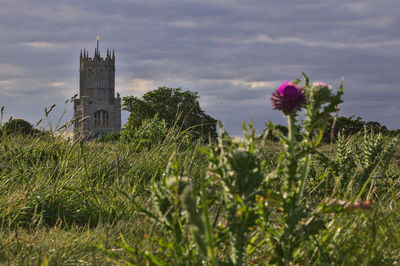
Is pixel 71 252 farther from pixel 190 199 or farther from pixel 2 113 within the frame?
pixel 2 113

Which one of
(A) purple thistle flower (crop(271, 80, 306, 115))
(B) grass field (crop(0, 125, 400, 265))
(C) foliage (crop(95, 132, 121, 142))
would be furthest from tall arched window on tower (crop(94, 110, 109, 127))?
(A) purple thistle flower (crop(271, 80, 306, 115))

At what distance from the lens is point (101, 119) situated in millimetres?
101250

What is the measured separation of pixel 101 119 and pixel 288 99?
102400mm

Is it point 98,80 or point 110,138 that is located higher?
point 98,80

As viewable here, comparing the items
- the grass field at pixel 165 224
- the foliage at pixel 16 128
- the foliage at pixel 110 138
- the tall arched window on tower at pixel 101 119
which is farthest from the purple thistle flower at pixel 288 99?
the tall arched window on tower at pixel 101 119

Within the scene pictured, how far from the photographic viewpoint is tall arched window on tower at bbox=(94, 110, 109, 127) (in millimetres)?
100312

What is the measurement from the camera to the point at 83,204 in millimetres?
4031

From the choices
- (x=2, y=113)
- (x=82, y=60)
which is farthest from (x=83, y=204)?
(x=82, y=60)

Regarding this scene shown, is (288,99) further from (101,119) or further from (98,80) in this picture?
(98,80)

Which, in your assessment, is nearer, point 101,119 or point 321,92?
point 321,92

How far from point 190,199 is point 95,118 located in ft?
337

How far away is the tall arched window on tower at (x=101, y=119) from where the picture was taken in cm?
10031

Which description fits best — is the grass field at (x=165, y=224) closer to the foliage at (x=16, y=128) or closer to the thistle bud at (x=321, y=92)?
the thistle bud at (x=321, y=92)

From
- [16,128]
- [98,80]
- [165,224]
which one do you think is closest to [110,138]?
[16,128]
